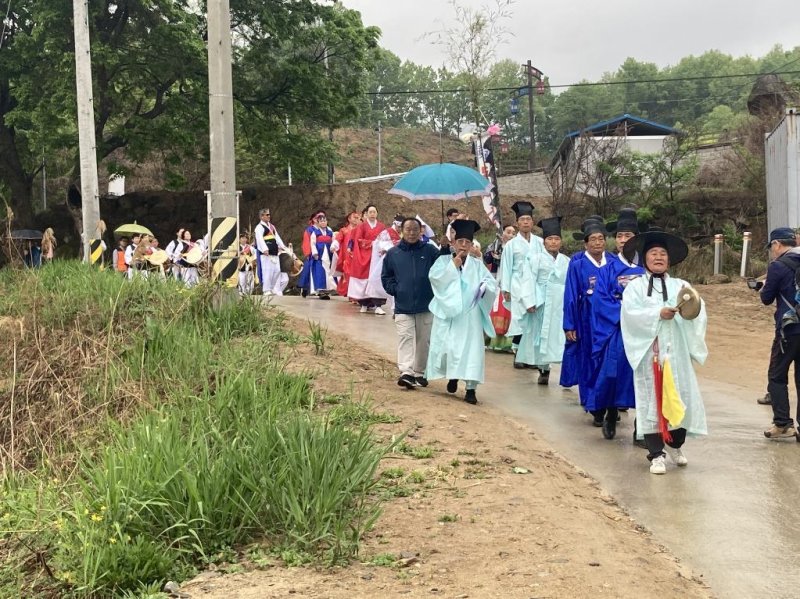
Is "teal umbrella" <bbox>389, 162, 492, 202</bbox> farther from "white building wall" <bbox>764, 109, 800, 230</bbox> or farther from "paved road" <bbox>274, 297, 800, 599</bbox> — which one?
"white building wall" <bbox>764, 109, 800, 230</bbox>

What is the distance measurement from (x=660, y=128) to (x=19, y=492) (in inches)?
1291

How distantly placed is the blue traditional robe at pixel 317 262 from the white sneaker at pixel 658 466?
41.6 feet

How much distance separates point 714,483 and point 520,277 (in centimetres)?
489

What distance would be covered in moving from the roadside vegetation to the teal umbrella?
3.77 metres

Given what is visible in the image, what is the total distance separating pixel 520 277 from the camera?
1123 cm

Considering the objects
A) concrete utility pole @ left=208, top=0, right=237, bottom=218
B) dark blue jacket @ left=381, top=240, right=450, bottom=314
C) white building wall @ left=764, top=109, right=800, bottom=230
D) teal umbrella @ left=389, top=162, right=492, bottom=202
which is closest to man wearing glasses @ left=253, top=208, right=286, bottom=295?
teal umbrella @ left=389, top=162, right=492, bottom=202

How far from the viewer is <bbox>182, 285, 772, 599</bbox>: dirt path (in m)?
4.32

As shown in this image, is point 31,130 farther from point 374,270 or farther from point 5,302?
point 5,302

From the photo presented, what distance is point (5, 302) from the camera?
10.9 meters

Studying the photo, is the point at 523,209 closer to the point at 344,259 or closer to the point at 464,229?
the point at 464,229

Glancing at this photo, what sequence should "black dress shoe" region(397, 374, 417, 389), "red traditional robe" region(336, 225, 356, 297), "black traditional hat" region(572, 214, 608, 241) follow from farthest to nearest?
"red traditional robe" region(336, 225, 356, 297) < "black dress shoe" region(397, 374, 417, 389) < "black traditional hat" region(572, 214, 608, 241)

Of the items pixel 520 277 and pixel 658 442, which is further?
pixel 520 277

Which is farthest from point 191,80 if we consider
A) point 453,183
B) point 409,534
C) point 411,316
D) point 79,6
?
point 409,534

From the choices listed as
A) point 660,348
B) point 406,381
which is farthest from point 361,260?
point 660,348
